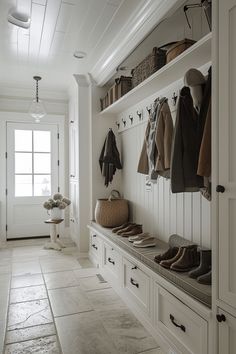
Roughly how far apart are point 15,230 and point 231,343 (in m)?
4.31

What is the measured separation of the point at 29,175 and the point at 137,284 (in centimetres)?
328

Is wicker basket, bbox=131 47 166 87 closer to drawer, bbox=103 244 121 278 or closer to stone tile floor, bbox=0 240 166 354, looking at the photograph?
drawer, bbox=103 244 121 278

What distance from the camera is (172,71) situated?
2234 mm

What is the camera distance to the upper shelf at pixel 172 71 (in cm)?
184

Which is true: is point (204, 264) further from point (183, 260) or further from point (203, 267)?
point (183, 260)

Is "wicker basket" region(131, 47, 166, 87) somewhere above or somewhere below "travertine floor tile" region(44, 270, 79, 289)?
above

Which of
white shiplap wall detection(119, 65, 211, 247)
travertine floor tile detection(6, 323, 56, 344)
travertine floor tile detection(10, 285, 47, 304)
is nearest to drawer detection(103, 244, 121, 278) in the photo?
white shiplap wall detection(119, 65, 211, 247)

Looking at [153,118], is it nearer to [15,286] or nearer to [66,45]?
[66,45]

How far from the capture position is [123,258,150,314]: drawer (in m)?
2.14

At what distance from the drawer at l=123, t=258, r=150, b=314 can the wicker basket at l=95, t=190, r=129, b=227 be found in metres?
0.82

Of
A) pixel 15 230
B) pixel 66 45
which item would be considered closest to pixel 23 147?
pixel 15 230

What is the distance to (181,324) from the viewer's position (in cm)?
169

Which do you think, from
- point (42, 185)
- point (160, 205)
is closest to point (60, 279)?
point (160, 205)

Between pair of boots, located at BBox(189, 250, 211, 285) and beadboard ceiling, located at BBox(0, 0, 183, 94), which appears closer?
pair of boots, located at BBox(189, 250, 211, 285)
